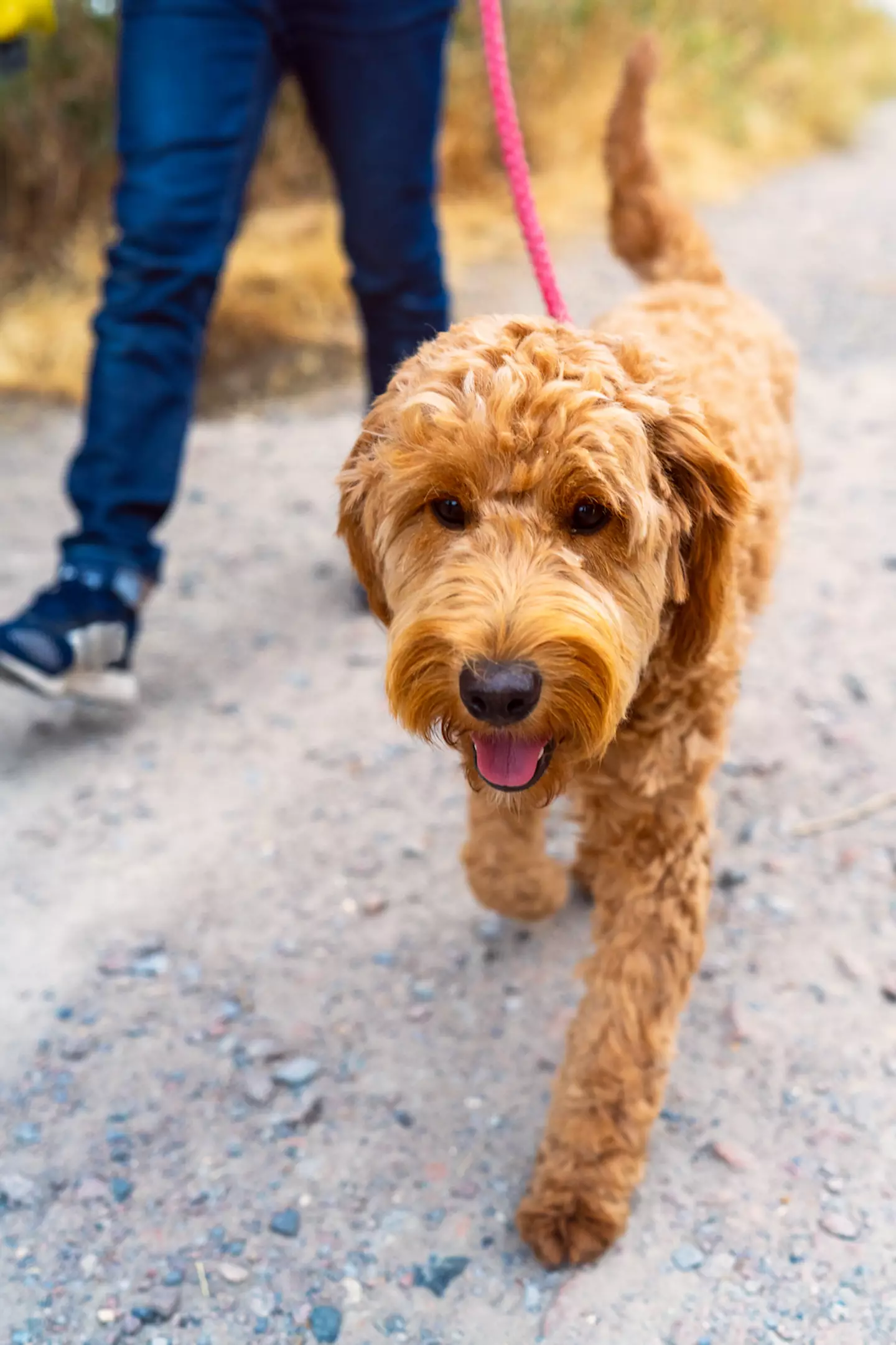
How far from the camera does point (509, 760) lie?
6.44 feet

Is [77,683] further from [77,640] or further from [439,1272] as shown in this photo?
[439,1272]

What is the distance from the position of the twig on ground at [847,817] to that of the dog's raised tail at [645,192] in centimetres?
156

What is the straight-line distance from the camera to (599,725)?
1940 mm

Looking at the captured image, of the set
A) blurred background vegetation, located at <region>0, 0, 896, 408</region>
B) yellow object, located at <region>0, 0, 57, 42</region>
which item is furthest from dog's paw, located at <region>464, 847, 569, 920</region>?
blurred background vegetation, located at <region>0, 0, 896, 408</region>

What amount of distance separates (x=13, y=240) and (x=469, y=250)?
2.86 meters

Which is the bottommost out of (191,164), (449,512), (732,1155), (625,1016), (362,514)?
(732,1155)

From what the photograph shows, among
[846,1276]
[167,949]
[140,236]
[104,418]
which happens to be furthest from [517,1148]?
[140,236]

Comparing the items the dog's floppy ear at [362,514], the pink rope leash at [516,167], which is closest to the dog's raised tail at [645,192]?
the pink rope leash at [516,167]

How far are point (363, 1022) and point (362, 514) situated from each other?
120cm

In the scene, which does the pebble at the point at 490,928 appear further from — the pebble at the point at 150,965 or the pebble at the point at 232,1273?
the pebble at the point at 232,1273

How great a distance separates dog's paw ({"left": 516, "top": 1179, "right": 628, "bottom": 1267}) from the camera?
7.02 ft

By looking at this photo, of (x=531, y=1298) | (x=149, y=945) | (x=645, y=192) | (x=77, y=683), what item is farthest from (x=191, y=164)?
(x=531, y=1298)

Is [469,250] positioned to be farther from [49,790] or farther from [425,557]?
[425,557]

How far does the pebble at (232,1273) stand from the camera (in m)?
2.13
